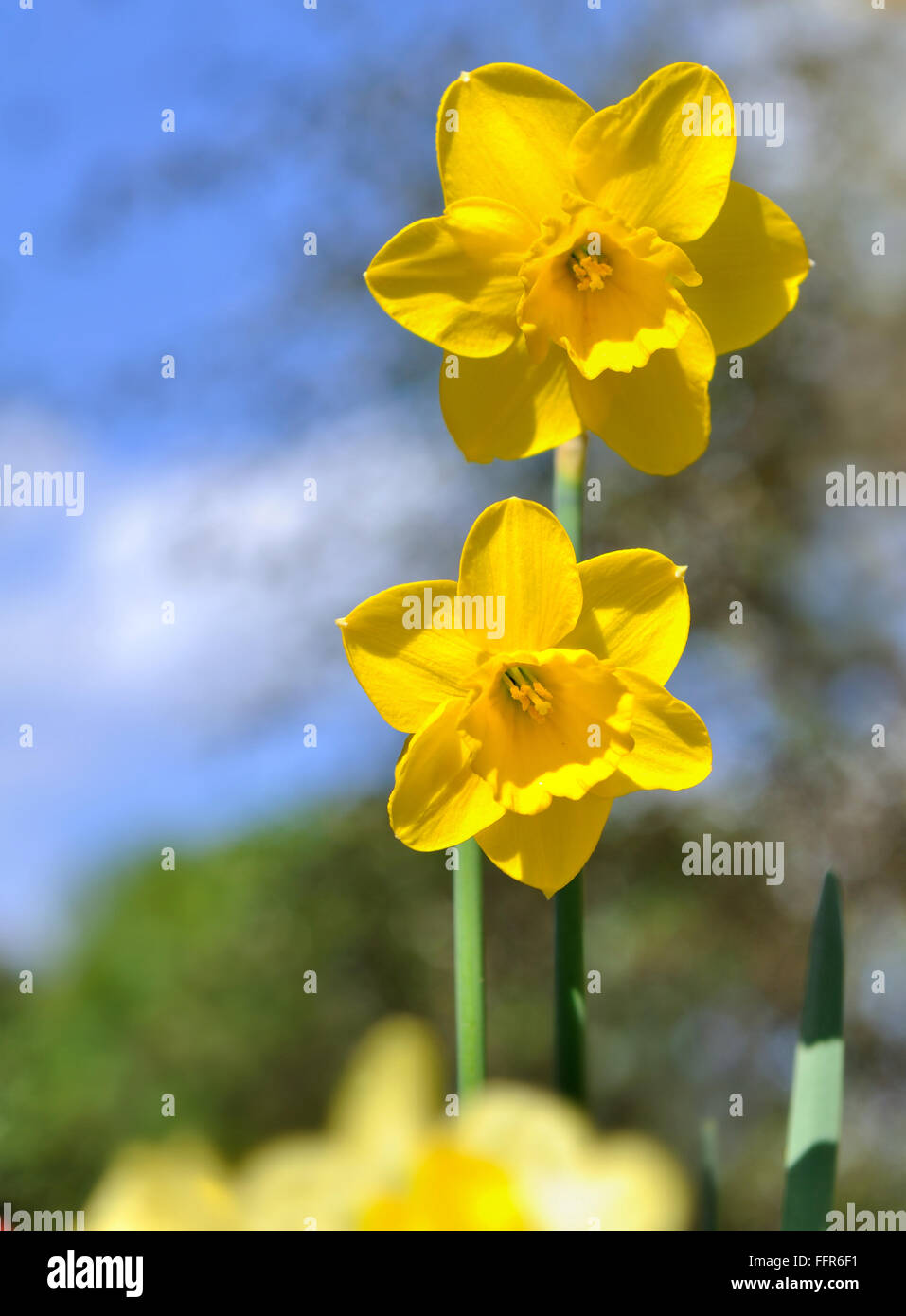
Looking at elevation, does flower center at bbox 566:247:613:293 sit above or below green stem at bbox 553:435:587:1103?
above

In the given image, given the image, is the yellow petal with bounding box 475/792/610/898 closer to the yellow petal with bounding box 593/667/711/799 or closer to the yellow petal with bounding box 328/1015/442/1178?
the yellow petal with bounding box 593/667/711/799

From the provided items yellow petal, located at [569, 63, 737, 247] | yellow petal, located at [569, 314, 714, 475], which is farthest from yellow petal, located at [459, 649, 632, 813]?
yellow petal, located at [569, 63, 737, 247]

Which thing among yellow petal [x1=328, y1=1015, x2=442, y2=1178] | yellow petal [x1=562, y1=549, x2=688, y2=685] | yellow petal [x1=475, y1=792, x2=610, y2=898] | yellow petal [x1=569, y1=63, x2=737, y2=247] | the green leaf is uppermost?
yellow petal [x1=569, y1=63, x2=737, y2=247]

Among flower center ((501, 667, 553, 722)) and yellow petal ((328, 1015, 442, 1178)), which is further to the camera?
flower center ((501, 667, 553, 722))

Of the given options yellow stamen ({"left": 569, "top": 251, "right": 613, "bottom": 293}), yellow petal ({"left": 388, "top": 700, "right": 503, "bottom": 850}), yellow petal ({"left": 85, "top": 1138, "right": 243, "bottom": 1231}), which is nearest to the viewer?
yellow petal ({"left": 85, "top": 1138, "right": 243, "bottom": 1231})

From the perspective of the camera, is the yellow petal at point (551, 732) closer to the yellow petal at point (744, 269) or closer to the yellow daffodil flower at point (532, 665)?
the yellow daffodil flower at point (532, 665)

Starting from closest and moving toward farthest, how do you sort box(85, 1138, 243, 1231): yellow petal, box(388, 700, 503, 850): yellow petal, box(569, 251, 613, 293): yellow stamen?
box(85, 1138, 243, 1231): yellow petal < box(388, 700, 503, 850): yellow petal < box(569, 251, 613, 293): yellow stamen
